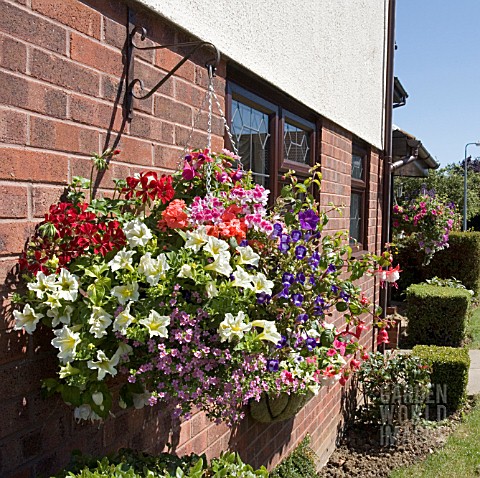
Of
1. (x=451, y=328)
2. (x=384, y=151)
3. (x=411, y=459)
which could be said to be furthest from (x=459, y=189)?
(x=411, y=459)

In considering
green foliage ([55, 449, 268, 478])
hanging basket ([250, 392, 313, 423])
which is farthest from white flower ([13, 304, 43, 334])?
hanging basket ([250, 392, 313, 423])

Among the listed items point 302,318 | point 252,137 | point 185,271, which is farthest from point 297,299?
point 252,137

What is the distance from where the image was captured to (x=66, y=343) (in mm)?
1685

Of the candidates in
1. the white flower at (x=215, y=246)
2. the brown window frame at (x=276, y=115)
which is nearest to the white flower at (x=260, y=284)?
the white flower at (x=215, y=246)

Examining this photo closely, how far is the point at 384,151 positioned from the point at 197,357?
6.00 metres

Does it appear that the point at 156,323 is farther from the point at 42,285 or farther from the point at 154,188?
the point at 154,188

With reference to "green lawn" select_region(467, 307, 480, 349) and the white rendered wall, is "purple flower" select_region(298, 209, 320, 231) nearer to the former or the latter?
the white rendered wall

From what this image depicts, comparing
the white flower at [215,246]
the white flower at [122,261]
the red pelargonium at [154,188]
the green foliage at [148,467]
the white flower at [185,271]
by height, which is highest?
the red pelargonium at [154,188]

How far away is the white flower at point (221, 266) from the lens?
5.73ft

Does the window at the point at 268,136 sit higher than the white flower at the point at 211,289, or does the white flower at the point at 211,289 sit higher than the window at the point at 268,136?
the window at the point at 268,136

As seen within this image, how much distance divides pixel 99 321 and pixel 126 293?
114 millimetres

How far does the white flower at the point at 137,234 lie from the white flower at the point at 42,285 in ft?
0.83

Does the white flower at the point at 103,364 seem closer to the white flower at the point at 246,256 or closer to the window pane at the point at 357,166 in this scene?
the white flower at the point at 246,256

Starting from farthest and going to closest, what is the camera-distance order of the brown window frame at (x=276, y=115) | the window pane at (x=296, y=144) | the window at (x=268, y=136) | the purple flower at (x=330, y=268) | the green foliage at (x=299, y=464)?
1. the window pane at (x=296, y=144)
2. the green foliage at (x=299, y=464)
3. the window at (x=268, y=136)
4. the brown window frame at (x=276, y=115)
5. the purple flower at (x=330, y=268)
